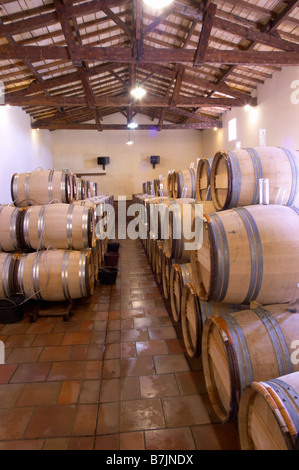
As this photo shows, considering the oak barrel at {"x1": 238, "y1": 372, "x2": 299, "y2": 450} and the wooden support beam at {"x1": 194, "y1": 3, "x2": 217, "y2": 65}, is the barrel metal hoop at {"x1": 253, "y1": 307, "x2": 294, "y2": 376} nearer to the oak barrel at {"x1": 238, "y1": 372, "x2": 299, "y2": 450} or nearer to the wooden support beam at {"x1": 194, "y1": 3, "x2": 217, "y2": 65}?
the oak barrel at {"x1": 238, "y1": 372, "x2": 299, "y2": 450}

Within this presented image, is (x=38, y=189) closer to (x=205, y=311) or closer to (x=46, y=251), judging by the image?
(x=46, y=251)

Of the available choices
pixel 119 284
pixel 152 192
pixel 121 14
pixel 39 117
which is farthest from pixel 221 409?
pixel 39 117

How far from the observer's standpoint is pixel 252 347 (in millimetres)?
1500

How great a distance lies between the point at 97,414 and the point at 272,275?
4.90 ft

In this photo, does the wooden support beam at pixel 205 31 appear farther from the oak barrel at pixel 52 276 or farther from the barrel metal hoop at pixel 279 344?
the barrel metal hoop at pixel 279 344

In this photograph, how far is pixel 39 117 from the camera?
1271cm

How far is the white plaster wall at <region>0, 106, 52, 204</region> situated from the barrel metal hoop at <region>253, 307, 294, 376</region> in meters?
8.88

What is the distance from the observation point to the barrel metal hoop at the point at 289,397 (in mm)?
965

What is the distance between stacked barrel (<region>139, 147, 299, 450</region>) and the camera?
3.80 ft

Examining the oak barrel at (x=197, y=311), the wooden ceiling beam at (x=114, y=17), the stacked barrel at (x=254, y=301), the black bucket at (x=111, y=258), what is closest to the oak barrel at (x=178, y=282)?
the oak barrel at (x=197, y=311)

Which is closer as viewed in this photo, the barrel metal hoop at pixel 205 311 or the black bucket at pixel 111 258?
the barrel metal hoop at pixel 205 311

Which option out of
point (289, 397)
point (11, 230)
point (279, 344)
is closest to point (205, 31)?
point (11, 230)

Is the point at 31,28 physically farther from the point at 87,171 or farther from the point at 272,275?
the point at 87,171

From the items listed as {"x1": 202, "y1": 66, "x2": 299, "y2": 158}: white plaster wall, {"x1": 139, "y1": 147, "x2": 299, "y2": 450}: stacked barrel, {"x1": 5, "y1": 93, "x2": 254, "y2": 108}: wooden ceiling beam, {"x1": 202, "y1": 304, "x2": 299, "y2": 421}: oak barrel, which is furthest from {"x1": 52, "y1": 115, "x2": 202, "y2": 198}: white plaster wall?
{"x1": 202, "y1": 304, "x2": 299, "y2": 421}: oak barrel
